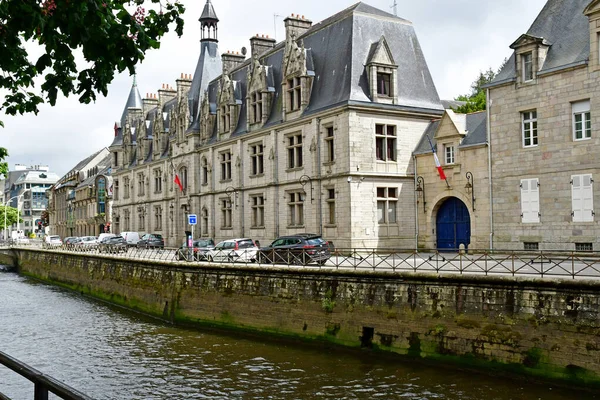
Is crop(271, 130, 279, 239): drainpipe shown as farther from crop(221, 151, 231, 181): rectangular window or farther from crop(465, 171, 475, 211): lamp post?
crop(465, 171, 475, 211): lamp post

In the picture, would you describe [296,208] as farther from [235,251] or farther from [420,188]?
[235,251]

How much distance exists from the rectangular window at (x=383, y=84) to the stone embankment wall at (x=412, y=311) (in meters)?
13.9

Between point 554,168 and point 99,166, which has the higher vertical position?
point 99,166

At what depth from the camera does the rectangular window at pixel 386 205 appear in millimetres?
33156

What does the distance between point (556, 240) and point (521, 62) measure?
24.1 feet

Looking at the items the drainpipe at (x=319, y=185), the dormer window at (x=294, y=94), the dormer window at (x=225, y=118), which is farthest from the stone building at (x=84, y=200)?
the drainpipe at (x=319, y=185)

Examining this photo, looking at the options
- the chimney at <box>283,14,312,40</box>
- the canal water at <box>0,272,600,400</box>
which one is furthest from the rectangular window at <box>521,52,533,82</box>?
the chimney at <box>283,14,312,40</box>

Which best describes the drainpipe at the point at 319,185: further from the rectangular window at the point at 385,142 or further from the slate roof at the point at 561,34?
the slate roof at the point at 561,34

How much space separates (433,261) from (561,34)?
11.2m

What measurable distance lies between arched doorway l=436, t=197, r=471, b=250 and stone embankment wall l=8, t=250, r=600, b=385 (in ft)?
33.8

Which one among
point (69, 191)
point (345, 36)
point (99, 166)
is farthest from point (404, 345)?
point (69, 191)

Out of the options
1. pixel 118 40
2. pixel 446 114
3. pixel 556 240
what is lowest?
pixel 556 240

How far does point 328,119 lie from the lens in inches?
1325

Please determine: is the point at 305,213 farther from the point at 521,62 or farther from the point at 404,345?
the point at 404,345
